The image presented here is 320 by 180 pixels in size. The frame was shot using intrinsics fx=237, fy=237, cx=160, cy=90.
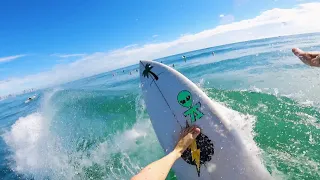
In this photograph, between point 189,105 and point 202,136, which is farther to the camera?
point 189,105

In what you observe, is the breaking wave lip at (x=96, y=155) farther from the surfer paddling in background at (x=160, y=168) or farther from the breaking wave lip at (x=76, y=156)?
the surfer paddling in background at (x=160, y=168)

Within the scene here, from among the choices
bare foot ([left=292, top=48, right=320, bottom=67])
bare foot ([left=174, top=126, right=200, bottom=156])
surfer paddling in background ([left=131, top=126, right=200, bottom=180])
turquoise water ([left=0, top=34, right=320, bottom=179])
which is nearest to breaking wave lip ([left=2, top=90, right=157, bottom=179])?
turquoise water ([left=0, top=34, right=320, bottom=179])

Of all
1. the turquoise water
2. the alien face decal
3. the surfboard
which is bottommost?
the turquoise water

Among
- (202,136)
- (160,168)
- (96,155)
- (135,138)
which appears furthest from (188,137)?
(96,155)

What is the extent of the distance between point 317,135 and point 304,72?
10.2 meters

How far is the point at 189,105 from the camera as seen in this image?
544cm

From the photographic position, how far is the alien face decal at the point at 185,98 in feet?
18.0

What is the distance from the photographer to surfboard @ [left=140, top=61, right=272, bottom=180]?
496 cm

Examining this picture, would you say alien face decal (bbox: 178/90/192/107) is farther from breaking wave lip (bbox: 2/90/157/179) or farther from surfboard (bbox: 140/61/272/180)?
breaking wave lip (bbox: 2/90/157/179)

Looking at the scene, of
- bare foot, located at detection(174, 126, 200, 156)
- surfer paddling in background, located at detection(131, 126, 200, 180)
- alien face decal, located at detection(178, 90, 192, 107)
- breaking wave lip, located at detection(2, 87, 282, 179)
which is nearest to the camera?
surfer paddling in background, located at detection(131, 126, 200, 180)

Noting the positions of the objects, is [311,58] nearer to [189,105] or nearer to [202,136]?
[202,136]

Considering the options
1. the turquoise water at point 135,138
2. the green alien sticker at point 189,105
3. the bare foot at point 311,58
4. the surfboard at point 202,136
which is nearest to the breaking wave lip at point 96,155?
the turquoise water at point 135,138

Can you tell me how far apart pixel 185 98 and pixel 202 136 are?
97cm

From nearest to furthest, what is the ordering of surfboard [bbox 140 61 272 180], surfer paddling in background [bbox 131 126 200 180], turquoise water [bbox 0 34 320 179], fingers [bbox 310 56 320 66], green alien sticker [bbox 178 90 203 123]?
1. fingers [bbox 310 56 320 66]
2. surfer paddling in background [bbox 131 126 200 180]
3. surfboard [bbox 140 61 272 180]
4. green alien sticker [bbox 178 90 203 123]
5. turquoise water [bbox 0 34 320 179]
